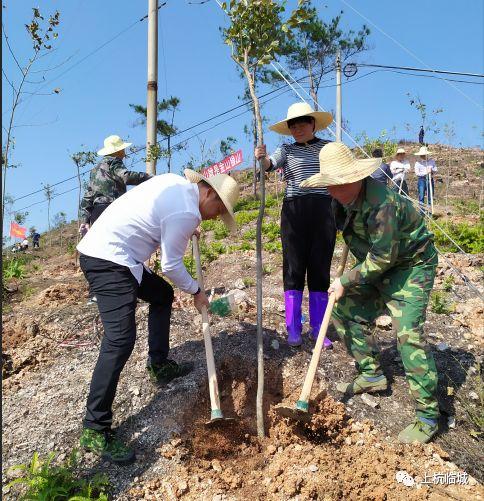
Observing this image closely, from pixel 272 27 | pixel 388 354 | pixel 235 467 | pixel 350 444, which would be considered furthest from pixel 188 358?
pixel 272 27

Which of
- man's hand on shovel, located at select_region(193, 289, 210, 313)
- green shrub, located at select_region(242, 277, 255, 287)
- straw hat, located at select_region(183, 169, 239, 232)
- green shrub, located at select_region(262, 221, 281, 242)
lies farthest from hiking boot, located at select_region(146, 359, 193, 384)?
green shrub, located at select_region(262, 221, 281, 242)

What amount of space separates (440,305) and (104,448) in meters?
3.70

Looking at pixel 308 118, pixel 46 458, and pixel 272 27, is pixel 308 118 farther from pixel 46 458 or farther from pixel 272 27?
pixel 46 458

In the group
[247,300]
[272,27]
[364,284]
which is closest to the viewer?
[272,27]

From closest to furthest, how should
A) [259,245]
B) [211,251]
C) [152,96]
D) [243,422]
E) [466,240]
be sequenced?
[259,245] < [243,422] < [152,96] < [466,240] < [211,251]

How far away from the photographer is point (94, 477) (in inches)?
90.9

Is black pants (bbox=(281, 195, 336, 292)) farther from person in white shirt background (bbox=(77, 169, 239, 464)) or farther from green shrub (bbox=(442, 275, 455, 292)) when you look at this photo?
green shrub (bbox=(442, 275, 455, 292))

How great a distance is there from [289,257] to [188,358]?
1.11 metres

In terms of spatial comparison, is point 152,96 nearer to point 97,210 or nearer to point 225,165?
point 225,165

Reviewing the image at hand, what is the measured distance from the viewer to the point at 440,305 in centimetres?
470

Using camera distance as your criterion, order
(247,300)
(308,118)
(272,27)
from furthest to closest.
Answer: (247,300) < (308,118) < (272,27)

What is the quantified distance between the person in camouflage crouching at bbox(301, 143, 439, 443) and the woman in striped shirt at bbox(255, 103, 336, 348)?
1.86 ft

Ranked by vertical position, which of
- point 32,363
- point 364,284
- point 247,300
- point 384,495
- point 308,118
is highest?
point 308,118

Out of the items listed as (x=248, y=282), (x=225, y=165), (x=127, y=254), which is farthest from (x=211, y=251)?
(x=127, y=254)
